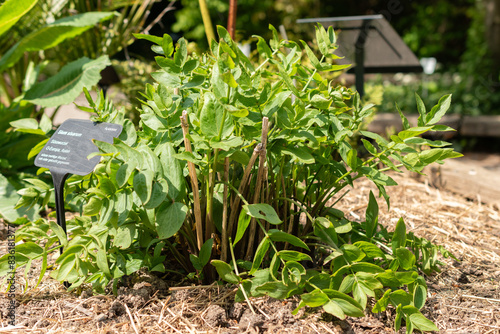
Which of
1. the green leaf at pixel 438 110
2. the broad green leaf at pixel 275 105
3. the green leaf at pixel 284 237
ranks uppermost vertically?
the broad green leaf at pixel 275 105

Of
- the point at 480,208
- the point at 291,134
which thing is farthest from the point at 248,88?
the point at 480,208

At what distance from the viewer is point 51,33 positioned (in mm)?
2430

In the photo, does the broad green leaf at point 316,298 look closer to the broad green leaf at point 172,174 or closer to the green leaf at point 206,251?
the green leaf at point 206,251

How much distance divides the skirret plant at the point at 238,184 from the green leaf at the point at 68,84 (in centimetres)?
115

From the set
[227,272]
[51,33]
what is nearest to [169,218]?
[227,272]

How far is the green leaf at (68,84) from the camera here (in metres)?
2.21

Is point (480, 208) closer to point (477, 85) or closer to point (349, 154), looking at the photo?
point (349, 154)

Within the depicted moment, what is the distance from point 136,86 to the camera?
320 cm

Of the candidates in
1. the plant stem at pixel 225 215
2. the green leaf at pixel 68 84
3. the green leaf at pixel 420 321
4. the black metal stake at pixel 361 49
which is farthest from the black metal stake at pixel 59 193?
the black metal stake at pixel 361 49

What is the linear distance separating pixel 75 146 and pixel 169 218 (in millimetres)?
439

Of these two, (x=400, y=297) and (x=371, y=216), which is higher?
(x=371, y=216)

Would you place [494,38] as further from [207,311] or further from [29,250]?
[29,250]

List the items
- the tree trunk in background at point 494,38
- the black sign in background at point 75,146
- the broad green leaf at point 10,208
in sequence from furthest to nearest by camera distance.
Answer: the tree trunk in background at point 494,38 → the broad green leaf at point 10,208 → the black sign in background at point 75,146

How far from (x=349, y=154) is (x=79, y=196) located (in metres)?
0.79
